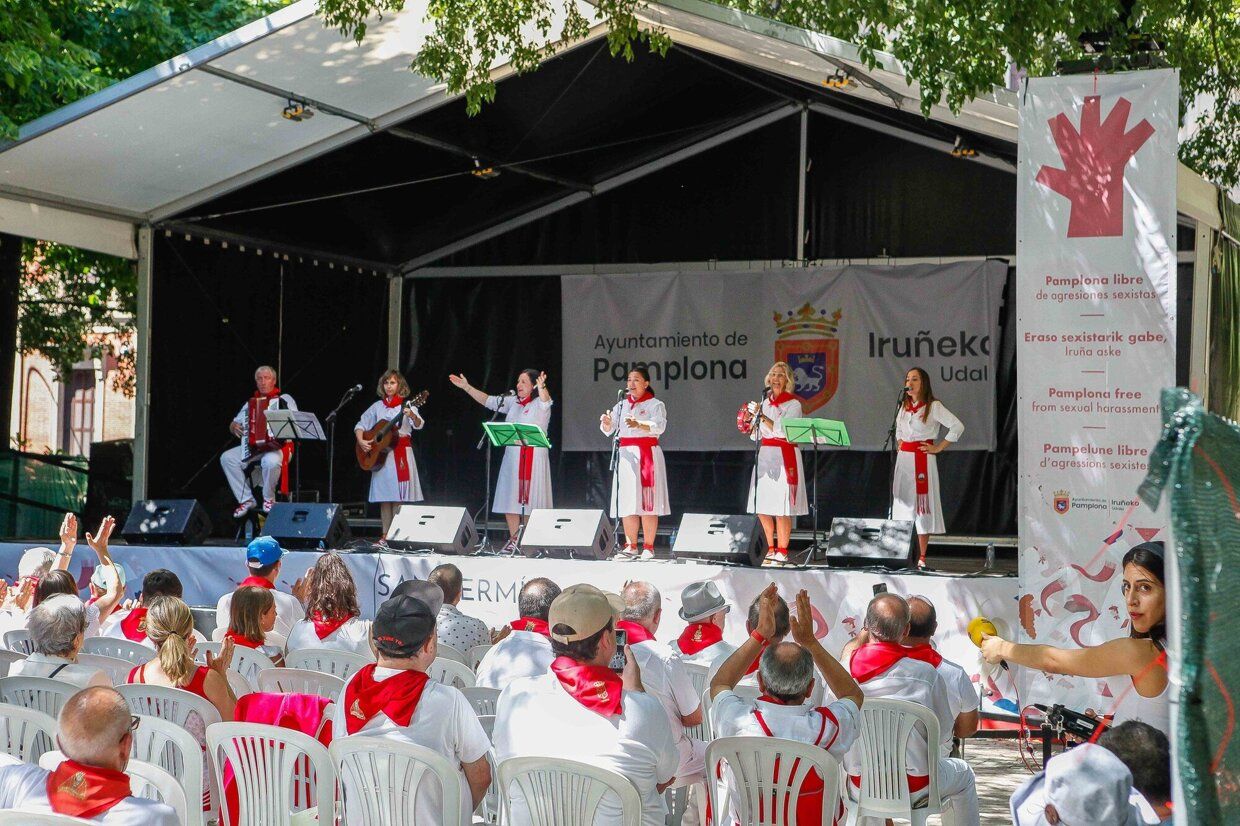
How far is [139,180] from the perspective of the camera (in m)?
11.2

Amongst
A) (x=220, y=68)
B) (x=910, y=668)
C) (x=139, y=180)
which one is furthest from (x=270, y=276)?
(x=910, y=668)

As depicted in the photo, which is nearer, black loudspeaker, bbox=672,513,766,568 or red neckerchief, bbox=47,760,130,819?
red neckerchief, bbox=47,760,130,819

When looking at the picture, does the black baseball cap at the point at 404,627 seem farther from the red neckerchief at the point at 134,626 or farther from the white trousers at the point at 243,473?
the white trousers at the point at 243,473

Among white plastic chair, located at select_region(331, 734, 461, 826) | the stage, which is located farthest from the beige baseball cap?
the stage

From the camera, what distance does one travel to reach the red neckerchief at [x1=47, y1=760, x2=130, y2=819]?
2.76 metres

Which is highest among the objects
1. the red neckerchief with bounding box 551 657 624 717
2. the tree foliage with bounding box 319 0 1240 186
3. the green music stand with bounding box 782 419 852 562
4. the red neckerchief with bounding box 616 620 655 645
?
the tree foliage with bounding box 319 0 1240 186

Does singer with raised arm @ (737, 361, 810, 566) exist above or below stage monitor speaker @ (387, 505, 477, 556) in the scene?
above

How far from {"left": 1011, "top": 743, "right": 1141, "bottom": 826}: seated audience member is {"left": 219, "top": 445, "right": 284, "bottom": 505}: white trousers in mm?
10022

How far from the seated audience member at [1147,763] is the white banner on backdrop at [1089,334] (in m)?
3.32

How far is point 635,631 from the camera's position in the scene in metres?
4.66

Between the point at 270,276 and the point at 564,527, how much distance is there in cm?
531

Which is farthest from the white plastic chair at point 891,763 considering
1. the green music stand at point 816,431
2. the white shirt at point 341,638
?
the green music stand at point 816,431

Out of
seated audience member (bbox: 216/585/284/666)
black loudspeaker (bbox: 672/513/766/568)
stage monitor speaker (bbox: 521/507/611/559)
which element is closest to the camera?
seated audience member (bbox: 216/585/284/666)

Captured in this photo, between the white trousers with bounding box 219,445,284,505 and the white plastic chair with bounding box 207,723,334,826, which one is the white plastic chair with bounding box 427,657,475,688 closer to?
the white plastic chair with bounding box 207,723,334,826
